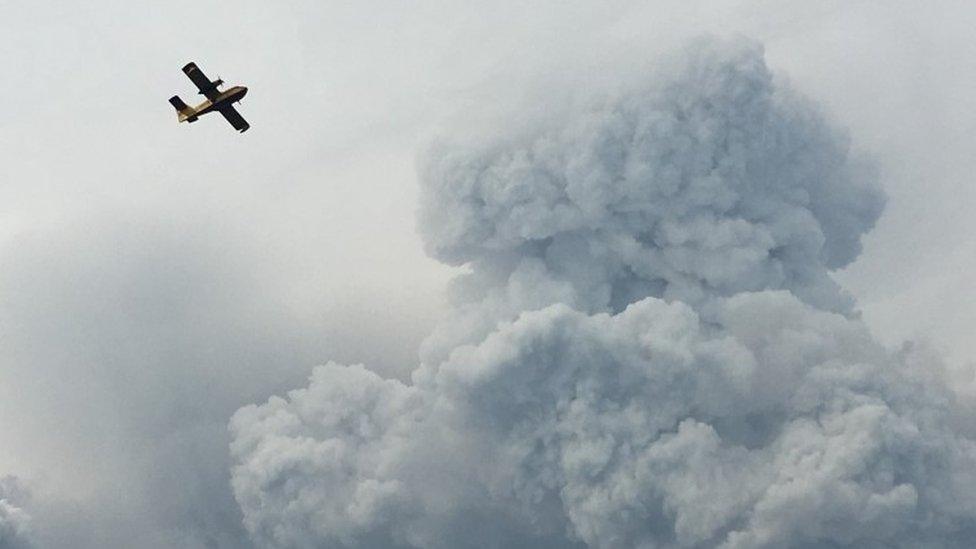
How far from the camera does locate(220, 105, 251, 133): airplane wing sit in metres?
97.6

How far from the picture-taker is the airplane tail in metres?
99.8

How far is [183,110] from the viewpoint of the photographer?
10044cm

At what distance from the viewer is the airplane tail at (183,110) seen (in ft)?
327

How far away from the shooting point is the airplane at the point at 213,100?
311 feet

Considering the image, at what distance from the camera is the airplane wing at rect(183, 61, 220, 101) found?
93938 mm

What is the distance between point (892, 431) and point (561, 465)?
20126mm

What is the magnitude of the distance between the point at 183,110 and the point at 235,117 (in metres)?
4.04

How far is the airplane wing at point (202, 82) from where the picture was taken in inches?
3698

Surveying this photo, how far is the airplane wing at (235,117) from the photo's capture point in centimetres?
9756

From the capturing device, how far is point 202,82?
313ft

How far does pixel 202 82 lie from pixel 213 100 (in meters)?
2.15

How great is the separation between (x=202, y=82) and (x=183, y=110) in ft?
18.3

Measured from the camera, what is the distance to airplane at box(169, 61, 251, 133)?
311 feet

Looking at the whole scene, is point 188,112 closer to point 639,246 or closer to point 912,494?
point 639,246
